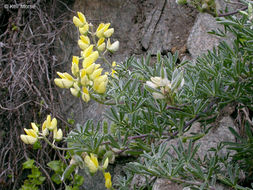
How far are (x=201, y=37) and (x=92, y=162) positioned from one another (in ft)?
3.79

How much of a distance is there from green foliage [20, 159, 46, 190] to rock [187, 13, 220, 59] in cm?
111

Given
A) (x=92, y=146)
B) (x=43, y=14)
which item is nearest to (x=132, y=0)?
(x=43, y=14)

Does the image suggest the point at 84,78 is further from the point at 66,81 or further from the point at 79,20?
the point at 79,20

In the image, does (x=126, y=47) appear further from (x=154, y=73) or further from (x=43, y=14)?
(x=154, y=73)

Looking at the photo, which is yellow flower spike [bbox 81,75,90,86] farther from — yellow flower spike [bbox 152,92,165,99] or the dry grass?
the dry grass

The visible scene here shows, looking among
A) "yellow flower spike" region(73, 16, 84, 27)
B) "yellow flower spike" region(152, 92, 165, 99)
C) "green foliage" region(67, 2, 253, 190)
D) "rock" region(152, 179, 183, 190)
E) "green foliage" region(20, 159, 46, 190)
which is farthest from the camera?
"green foliage" region(20, 159, 46, 190)

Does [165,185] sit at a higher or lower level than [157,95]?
lower

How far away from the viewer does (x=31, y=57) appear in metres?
1.95

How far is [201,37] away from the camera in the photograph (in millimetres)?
1717

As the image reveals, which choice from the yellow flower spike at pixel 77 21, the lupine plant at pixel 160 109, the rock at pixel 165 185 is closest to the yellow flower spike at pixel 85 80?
the lupine plant at pixel 160 109

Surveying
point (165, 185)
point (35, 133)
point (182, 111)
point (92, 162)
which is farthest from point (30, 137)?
point (165, 185)

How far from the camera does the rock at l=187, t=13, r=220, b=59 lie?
5.49 ft

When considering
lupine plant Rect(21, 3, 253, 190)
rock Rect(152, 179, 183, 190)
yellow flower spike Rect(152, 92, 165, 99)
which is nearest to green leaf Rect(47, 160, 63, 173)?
rock Rect(152, 179, 183, 190)

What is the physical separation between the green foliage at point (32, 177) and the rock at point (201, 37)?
1.11 metres
